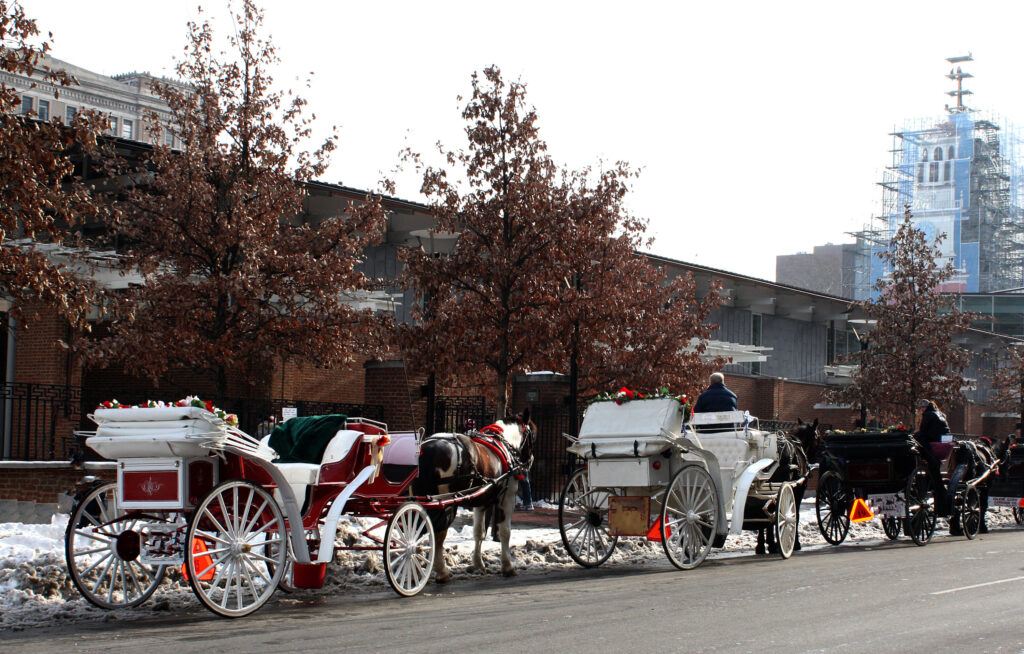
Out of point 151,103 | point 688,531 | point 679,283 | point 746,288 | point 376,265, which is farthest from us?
point 151,103

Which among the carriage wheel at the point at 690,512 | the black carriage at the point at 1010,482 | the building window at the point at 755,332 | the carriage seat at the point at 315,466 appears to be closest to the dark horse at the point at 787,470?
the carriage wheel at the point at 690,512

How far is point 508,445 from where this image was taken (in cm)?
1449

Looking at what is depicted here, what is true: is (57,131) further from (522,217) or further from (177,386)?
(177,386)

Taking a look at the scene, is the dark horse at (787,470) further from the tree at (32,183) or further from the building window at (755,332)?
the building window at (755,332)

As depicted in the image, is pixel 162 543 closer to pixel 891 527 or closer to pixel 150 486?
pixel 150 486

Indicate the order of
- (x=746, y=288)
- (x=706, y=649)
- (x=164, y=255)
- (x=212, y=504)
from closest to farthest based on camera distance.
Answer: (x=706, y=649), (x=212, y=504), (x=164, y=255), (x=746, y=288)

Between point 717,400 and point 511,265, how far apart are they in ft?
19.2

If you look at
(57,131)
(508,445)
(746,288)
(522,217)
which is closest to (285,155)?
(522,217)

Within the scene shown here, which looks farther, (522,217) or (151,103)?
(151,103)

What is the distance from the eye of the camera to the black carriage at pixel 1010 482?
23.3m

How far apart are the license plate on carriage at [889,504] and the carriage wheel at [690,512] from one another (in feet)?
18.1

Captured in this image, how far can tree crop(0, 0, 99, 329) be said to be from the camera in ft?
41.9

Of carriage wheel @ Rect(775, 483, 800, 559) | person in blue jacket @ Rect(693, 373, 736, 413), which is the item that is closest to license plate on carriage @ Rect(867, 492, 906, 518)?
carriage wheel @ Rect(775, 483, 800, 559)

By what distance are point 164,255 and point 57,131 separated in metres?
4.91
